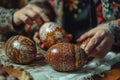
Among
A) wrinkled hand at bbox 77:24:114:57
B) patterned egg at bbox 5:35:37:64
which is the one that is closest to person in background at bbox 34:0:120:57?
wrinkled hand at bbox 77:24:114:57

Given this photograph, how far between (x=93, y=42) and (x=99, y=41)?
0.03 meters

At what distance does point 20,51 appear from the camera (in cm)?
85

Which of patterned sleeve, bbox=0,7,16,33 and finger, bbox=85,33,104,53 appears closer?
finger, bbox=85,33,104,53

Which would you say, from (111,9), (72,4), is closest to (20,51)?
(111,9)

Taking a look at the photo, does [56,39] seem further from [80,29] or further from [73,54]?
[80,29]

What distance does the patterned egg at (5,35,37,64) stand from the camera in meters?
0.85

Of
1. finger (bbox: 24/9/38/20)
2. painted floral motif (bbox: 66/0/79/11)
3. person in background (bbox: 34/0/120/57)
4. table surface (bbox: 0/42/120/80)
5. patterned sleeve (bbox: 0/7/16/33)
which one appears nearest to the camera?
table surface (bbox: 0/42/120/80)

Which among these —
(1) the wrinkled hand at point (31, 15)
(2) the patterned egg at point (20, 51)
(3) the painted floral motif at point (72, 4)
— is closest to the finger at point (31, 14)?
(1) the wrinkled hand at point (31, 15)

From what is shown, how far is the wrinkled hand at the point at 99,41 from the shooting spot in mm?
859

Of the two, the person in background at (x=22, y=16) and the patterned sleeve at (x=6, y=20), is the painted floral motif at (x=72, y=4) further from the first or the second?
the patterned sleeve at (x=6, y=20)

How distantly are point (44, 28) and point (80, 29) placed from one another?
0.35m

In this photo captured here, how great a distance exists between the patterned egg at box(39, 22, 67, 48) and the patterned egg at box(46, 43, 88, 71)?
104 mm

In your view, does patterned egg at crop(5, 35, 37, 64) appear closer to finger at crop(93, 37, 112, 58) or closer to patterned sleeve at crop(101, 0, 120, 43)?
finger at crop(93, 37, 112, 58)

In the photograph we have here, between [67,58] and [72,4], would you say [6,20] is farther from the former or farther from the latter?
[67,58]
